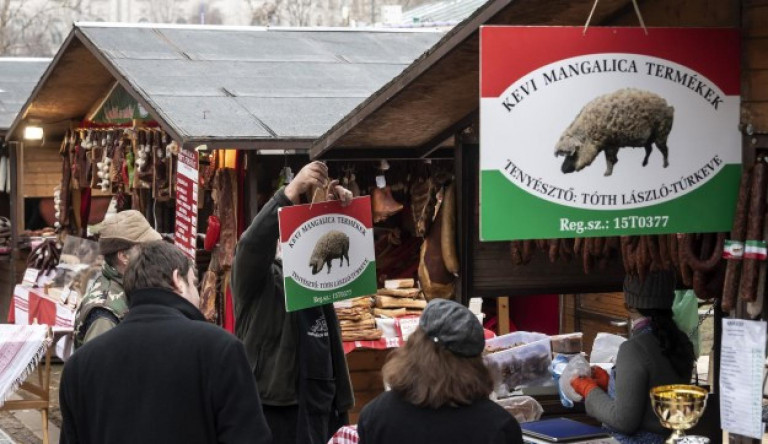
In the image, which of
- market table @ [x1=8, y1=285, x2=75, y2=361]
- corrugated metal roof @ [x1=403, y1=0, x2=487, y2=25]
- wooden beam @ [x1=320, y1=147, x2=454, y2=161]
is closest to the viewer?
wooden beam @ [x1=320, y1=147, x2=454, y2=161]

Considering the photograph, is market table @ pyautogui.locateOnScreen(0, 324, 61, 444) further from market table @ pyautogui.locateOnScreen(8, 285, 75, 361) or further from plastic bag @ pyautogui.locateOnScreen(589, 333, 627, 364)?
plastic bag @ pyautogui.locateOnScreen(589, 333, 627, 364)

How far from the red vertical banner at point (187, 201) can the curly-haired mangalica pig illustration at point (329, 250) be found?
4.21 metres

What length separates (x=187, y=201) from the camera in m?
10.4

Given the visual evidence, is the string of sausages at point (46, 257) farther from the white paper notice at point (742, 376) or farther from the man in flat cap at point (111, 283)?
the white paper notice at point (742, 376)

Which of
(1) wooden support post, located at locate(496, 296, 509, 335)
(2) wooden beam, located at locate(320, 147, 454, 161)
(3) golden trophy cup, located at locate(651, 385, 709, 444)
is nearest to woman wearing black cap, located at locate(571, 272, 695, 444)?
(3) golden trophy cup, located at locate(651, 385, 709, 444)

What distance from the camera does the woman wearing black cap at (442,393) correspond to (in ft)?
13.2

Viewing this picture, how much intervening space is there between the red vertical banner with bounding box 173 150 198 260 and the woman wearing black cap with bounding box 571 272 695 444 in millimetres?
5375

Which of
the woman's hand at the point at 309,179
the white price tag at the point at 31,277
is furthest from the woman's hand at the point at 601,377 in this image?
the white price tag at the point at 31,277

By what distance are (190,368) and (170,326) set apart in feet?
0.55

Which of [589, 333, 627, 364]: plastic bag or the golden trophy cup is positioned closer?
the golden trophy cup

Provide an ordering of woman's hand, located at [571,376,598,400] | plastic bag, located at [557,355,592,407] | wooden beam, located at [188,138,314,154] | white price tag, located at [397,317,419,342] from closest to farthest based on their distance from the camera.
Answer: woman's hand, located at [571,376,598,400], plastic bag, located at [557,355,592,407], white price tag, located at [397,317,419,342], wooden beam, located at [188,138,314,154]

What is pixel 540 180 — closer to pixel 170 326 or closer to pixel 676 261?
pixel 676 261

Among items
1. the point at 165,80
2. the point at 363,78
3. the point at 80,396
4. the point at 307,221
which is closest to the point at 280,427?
the point at 307,221

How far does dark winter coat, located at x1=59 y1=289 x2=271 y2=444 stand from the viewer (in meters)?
4.23
